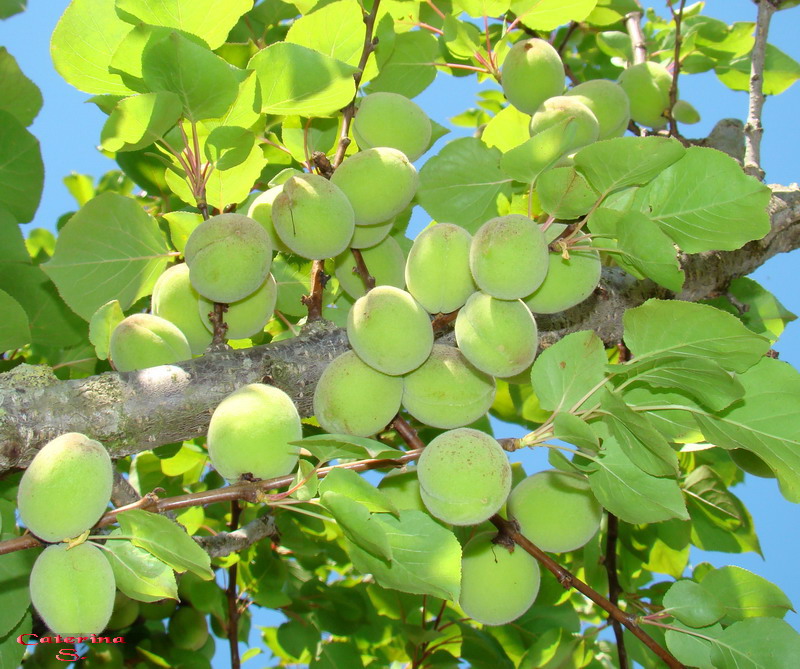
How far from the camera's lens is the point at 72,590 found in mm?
680

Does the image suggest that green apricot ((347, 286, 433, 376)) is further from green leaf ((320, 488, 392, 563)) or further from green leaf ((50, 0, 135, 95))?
green leaf ((50, 0, 135, 95))

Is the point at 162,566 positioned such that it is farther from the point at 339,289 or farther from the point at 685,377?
the point at 339,289

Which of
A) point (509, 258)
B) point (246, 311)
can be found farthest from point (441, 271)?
point (246, 311)

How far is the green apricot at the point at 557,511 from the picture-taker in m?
0.94

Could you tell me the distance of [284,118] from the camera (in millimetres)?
1174

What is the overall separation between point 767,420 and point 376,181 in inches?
22.9

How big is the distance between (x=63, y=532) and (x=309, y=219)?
476mm

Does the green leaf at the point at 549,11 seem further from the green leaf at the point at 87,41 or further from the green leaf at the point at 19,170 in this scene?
the green leaf at the point at 19,170

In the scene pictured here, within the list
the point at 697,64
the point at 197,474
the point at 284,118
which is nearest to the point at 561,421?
the point at 284,118

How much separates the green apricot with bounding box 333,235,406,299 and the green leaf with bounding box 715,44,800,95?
1268 mm

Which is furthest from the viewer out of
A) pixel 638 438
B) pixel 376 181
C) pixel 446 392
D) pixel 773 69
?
pixel 773 69

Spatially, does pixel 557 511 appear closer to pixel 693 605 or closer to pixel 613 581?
pixel 693 605

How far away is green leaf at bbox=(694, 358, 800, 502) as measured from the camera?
849mm

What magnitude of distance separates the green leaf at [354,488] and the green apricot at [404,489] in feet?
0.79
